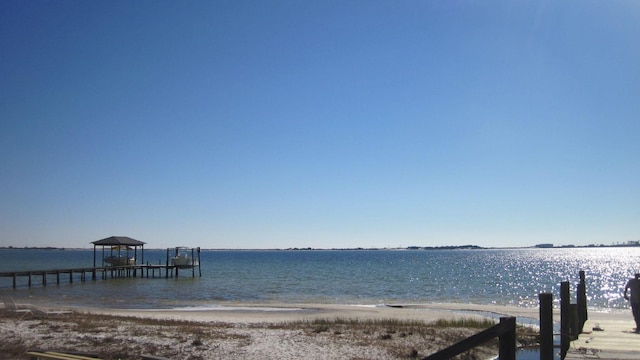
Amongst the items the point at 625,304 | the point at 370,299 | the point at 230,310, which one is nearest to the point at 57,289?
the point at 230,310

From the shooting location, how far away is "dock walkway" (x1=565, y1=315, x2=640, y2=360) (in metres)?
9.30

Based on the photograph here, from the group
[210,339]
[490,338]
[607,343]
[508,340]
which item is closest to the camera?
[490,338]

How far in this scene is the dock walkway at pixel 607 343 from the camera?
930 centimetres

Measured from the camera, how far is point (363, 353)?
14.5m

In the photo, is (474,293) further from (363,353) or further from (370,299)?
(363,353)

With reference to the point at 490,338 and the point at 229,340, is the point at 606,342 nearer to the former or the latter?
the point at 490,338

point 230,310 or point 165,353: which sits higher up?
point 165,353

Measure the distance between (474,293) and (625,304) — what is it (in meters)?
12.7

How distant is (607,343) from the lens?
10.4m

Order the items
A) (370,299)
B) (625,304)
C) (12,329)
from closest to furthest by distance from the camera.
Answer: (12,329), (625,304), (370,299)

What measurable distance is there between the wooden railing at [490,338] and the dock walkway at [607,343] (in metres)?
4.13

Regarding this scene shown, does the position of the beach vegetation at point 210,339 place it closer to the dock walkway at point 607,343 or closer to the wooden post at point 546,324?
the dock walkway at point 607,343

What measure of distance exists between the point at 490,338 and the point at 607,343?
6.24 m

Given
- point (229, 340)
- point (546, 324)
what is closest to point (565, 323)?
point (546, 324)
